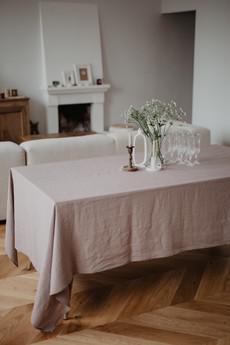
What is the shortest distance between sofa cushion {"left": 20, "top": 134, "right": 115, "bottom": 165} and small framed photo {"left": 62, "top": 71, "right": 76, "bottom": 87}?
124 inches

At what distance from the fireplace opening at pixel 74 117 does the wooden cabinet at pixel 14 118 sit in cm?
83

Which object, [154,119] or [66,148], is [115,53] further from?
[154,119]

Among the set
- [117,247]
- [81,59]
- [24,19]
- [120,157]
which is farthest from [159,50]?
[117,247]

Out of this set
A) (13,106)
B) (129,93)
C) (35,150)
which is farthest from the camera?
(129,93)

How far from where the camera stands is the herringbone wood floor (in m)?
2.59

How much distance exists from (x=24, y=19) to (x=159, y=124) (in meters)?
4.54

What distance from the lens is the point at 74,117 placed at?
775 cm

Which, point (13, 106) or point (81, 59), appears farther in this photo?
point (81, 59)

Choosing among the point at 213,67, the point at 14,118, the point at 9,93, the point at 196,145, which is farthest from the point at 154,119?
the point at 9,93

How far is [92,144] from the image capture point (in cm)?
419

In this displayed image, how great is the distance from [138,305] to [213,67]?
14.6 feet

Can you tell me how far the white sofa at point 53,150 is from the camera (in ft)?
13.1

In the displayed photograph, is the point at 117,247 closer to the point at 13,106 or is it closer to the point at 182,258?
the point at 182,258

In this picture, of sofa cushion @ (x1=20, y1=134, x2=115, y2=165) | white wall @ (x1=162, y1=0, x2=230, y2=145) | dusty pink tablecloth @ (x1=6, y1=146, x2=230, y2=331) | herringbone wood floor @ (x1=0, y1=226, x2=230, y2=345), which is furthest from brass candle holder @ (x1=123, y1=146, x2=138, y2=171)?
white wall @ (x1=162, y1=0, x2=230, y2=145)
